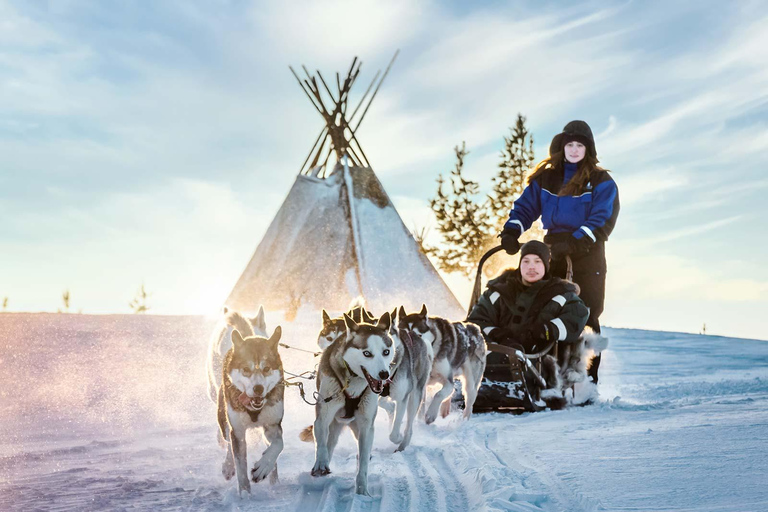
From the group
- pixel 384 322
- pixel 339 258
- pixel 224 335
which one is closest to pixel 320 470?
pixel 384 322

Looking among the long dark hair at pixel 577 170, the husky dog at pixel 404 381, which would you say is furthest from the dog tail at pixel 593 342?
the husky dog at pixel 404 381

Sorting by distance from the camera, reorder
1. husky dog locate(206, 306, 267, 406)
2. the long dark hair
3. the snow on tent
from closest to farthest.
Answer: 1. husky dog locate(206, 306, 267, 406)
2. the long dark hair
3. the snow on tent

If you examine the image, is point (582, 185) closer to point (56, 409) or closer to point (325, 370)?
point (325, 370)

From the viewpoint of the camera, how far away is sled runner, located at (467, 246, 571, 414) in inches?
204

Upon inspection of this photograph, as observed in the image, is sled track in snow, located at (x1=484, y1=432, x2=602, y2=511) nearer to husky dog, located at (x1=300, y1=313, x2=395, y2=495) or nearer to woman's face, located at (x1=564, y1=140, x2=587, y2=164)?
husky dog, located at (x1=300, y1=313, x2=395, y2=495)

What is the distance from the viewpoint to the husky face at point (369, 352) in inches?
119

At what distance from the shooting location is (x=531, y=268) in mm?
5230

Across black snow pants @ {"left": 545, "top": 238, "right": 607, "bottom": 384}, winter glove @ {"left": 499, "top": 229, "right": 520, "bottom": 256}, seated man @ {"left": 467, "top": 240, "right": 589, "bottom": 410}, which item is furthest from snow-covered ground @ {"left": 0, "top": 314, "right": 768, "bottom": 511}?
winter glove @ {"left": 499, "top": 229, "right": 520, "bottom": 256}

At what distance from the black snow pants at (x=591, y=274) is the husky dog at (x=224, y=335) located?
2.47 meters

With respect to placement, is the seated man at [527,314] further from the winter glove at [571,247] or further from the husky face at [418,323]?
the husky face at [418,323]

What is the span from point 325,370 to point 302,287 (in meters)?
7.61

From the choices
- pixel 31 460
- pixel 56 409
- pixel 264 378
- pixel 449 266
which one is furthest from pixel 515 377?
pixel 449 266

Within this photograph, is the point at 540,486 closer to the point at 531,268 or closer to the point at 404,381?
the point at 404,381

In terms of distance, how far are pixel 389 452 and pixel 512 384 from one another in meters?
1.62
